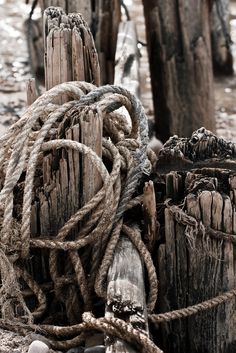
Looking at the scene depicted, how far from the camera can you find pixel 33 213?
3135mm

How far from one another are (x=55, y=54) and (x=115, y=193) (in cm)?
74

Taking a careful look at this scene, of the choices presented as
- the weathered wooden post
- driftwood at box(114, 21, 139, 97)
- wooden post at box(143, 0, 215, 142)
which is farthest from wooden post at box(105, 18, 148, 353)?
wooden post at box(143, 0, 215, 142)

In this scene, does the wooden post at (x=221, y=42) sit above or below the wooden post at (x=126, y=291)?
above

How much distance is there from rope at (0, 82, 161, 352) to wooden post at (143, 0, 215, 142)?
8.52 ft

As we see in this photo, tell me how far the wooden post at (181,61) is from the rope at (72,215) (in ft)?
8.52

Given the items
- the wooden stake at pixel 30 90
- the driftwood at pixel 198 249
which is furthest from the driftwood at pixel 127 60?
the driftwood at pixel 198 249

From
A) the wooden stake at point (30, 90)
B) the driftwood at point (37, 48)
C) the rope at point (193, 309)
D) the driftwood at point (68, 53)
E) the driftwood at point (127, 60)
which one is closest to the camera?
the rope at point (193, 309)

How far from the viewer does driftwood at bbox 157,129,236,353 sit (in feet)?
9.64

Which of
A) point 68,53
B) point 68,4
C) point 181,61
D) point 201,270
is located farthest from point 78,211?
point 181,61

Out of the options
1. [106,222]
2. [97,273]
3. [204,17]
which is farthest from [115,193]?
[204,17]

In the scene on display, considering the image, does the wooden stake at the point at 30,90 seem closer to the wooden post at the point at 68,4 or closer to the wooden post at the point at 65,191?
the wooden post at the point at 65,191

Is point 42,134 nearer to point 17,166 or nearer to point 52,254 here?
point 17,166

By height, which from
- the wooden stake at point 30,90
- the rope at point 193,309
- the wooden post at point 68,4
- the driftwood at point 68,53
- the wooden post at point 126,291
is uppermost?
the wooden post at point 68,4

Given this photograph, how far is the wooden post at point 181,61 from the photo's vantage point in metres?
5.68
